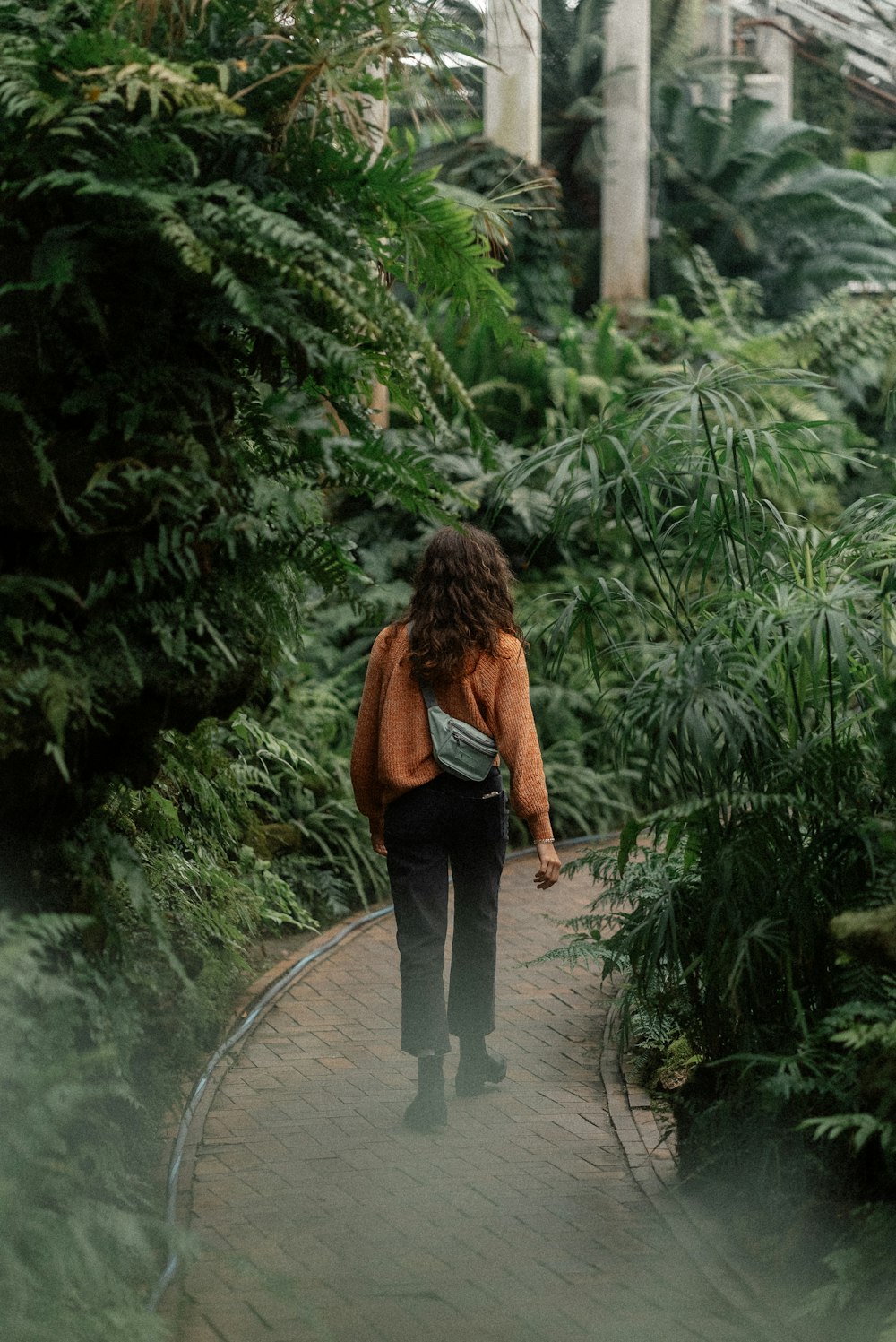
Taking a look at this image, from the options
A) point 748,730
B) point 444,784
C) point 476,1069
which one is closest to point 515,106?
point 444,784

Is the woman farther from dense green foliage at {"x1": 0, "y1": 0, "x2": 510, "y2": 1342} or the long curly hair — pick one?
dense green foliage at {"x1": 0, "y1": 0, "x2": 510, "y2": 1342}

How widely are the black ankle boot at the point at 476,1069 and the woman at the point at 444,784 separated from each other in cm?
12

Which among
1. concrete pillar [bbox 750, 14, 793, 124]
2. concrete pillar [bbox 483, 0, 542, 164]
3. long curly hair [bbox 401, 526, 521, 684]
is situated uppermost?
concrete pillar [bbox 750, 14, 793, 124]

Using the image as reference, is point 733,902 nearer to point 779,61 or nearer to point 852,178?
point 852,178

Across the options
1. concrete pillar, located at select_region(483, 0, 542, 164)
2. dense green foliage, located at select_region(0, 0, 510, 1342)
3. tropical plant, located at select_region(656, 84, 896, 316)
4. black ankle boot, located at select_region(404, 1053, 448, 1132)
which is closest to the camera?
dense green foliage, located at select_region(0, 0, 510, 1342)

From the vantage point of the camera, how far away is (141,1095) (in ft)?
14.6

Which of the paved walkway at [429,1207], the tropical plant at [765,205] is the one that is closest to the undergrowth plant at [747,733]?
the paved walkway at [429,1207]

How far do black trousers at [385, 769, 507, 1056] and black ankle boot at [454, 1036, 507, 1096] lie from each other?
0.73 feet

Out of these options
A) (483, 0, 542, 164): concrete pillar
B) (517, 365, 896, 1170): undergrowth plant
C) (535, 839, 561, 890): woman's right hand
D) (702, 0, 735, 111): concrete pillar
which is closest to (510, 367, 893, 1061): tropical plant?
(517, 365, 896, 1170): undergrowth plant

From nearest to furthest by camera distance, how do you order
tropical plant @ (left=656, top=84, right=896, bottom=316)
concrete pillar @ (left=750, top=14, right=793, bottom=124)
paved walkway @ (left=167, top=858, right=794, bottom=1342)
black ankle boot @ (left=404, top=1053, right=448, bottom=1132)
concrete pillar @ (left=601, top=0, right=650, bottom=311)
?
1. paved walkway @ (left=167, top=858, right=794, bottom=1342)
2. black ankle boot @ (left=404, top=1053, right=448, bottom=1132)
3. concrete pillar @ (left=601, top=0, right=650, bottom=311)
4. tropical plant @ (left=656, top=84, right=896, bottom=316)
5. concrete pillar @ (left=750, top=14, right=793, bottom=124)

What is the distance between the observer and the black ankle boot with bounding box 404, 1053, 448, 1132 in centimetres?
479

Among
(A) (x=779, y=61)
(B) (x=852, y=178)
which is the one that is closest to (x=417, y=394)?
(B) (x=852, y=178)

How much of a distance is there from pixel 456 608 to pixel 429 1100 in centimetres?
159

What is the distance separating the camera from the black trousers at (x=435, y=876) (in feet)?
15.9
